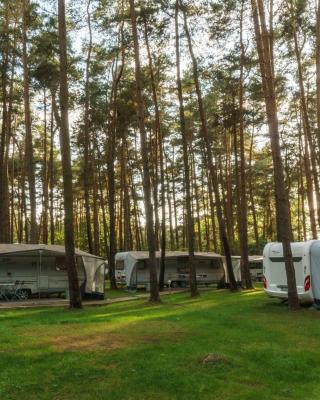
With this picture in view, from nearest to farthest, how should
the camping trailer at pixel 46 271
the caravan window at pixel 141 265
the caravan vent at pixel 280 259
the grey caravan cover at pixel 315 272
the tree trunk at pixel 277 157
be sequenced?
the tree trunk at pixel 277 157 → the grey caravan cover at pixel 315 272 → the caravan vent at pixel 280 259 → the camping trailer at pixel 46 271 → the caravan window at pixel 141 265

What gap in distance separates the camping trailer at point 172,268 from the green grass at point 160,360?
15495mm

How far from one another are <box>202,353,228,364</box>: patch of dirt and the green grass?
5 centimetres

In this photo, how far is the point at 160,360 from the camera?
692cm

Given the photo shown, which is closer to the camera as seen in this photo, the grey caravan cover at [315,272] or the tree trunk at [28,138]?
the grey caravan cover at [315,272]

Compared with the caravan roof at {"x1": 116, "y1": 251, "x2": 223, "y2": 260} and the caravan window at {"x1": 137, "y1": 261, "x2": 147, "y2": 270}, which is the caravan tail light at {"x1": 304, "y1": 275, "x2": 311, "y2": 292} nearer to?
the caravan roof at {"x1": 116, "y1": 251, "x2": 223, "y2": 260}

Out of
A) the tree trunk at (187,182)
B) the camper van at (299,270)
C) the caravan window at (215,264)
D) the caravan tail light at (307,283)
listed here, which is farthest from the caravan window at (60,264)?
the caravan tail light at (307,283)

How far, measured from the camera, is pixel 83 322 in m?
11.3

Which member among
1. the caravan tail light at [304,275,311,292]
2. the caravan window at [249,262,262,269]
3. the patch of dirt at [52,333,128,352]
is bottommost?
the patch of dirt at [52,333,128,352]

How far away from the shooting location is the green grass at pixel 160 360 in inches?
224

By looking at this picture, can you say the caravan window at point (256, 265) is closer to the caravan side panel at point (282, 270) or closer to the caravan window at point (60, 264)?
the caravan window at point (60, 264)

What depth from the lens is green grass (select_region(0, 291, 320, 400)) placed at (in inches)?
224

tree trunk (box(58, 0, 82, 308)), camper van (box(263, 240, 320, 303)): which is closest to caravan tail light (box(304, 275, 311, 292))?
camper van (box(263, 240, 320, 303))

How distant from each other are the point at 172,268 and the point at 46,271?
8.99 metres

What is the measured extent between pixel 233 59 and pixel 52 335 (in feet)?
58.3
